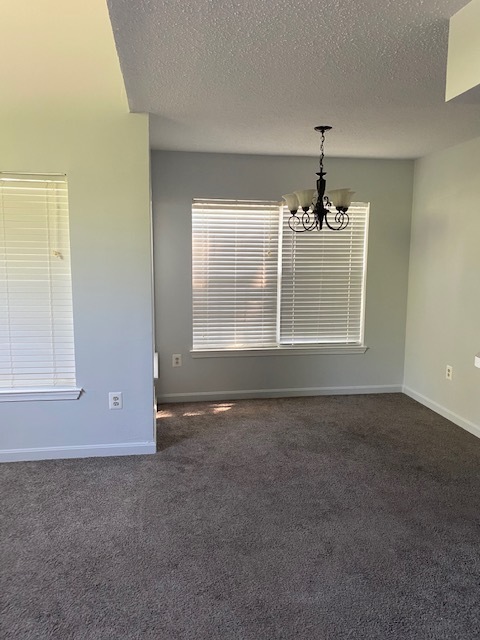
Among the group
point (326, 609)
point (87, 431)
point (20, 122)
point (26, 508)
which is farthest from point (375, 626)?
point (20, 122)

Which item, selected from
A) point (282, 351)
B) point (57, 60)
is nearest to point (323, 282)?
point (282, 351)

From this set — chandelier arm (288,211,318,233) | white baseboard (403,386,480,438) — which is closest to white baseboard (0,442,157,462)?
chandelier arm (288,211,318,233)

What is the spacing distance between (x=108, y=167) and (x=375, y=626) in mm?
2826

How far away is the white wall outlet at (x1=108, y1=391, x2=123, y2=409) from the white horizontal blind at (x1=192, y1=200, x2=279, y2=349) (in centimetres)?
126

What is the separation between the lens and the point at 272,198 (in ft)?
13.6

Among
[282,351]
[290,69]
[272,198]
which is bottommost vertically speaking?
[282,351]

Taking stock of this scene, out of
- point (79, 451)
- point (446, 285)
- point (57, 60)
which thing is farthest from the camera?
point (446, 285)

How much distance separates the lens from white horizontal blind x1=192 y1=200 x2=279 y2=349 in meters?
4.14

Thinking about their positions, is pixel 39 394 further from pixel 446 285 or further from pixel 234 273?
pixel 446 285

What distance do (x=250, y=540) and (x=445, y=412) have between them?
2484 millimetres

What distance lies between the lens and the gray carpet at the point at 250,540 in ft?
5.63

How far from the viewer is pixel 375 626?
1.69m

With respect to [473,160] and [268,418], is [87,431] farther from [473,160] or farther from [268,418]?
[473,160]

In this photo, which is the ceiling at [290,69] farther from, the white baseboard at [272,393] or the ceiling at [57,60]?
the white baseboard at [272,393]
